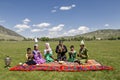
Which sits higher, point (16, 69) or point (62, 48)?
point (62, 48)

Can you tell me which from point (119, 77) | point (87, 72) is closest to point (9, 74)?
point (87, 72)

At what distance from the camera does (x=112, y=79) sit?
10.7 metres

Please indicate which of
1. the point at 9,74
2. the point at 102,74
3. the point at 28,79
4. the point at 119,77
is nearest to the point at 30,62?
the point at 9,74

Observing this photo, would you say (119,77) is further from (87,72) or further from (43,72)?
(43,72)

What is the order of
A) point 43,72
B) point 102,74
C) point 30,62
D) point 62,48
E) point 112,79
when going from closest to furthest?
point 112,79 < point 102,74 < point 43,72 < point 30,62 < point 62,48

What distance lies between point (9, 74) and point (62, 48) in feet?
18.7

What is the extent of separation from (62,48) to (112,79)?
6.49m

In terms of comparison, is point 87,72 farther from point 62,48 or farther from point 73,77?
point 62,48

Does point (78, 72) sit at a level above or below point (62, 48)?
below

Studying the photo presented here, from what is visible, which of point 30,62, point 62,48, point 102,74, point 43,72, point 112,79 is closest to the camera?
point 112,79

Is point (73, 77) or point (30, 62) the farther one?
point (30, 62)

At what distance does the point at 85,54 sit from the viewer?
14.6 metres

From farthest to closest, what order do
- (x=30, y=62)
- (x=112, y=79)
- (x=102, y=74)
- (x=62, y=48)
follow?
(x=62, y=48)
(x=30, y=62)
(x=102, y=74)
(x=112, y=79)

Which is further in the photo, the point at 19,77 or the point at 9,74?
the point at 9,74
